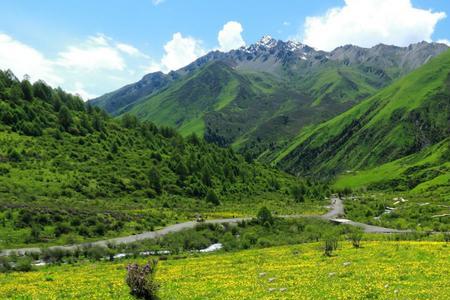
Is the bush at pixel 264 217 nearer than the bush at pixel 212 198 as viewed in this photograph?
Yes

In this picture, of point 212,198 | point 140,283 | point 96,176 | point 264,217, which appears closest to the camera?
point 140,283

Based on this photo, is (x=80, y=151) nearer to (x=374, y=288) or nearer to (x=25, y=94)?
(x=25, y=94)

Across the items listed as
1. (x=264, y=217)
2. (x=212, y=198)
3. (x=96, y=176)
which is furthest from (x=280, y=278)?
(x=212, y=198)

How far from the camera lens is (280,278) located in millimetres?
31453

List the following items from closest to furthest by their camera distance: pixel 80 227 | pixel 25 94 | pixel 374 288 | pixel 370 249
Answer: pixel 374 288
pixel 370 249
pixel 80 227
pixel 25 94

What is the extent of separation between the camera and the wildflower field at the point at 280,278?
974 inches

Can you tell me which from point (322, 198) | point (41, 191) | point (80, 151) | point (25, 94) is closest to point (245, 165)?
point (322, 198)

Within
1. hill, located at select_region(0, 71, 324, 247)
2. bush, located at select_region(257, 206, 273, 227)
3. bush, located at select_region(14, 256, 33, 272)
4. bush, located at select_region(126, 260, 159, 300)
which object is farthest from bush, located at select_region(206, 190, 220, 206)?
bush, located at select_region(126, 260, 159, 300)

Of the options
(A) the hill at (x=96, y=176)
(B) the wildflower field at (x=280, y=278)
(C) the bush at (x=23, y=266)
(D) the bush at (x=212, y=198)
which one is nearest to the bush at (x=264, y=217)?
(A) the hill at (x=96, y=176)

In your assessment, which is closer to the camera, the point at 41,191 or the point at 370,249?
the point at 370,249

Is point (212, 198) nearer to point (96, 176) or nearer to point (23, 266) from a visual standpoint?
point (96, 176)

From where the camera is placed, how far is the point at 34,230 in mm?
63188

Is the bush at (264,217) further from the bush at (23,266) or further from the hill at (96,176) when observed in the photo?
the bush at (23,266)

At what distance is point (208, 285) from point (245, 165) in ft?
545
